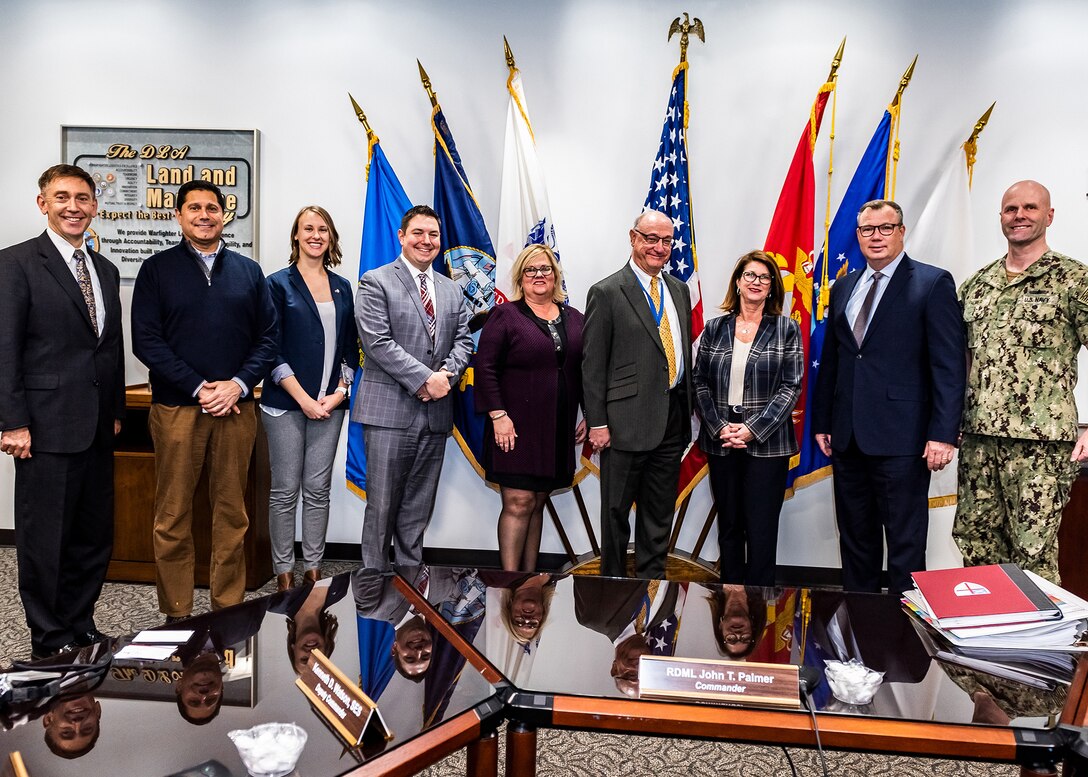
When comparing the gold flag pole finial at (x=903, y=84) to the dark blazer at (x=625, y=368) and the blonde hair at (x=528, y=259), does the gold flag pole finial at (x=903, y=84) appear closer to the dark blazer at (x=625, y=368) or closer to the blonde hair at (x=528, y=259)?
the dark blazer at (x=625, y=368)

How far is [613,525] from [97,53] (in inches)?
135

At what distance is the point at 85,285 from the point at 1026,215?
10.3 ft

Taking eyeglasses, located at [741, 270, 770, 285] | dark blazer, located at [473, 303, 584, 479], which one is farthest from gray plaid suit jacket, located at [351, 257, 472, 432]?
eyeglasses, located at [741, 270, 770, 285]

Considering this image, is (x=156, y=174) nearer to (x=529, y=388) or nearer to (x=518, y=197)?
(x=518, y=197)

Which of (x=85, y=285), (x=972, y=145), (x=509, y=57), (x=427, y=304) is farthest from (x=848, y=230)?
(x=85, y=285)

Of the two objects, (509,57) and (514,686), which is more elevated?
(509,57)

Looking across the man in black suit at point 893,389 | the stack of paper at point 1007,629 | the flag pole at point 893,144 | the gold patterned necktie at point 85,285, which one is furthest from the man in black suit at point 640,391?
the gold patterned necktie at point 85,285

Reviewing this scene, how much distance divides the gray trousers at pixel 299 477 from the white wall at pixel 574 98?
2.70 ft

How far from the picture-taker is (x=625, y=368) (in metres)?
2.81

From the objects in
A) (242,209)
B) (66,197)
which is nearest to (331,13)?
(242,209)

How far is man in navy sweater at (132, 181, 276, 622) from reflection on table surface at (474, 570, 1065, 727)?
145cm

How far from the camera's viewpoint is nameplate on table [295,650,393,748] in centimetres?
103

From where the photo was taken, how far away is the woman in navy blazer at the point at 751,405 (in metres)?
2.74

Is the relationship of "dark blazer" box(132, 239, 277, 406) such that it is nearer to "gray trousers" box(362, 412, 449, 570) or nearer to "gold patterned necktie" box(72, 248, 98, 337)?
"gold patterned necktie" box(72, 248, 98, 337)
